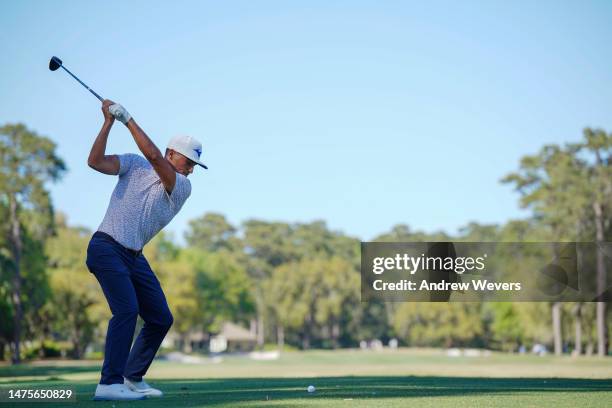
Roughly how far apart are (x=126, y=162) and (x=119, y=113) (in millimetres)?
524

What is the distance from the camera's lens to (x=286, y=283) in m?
114

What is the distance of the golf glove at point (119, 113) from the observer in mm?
7750

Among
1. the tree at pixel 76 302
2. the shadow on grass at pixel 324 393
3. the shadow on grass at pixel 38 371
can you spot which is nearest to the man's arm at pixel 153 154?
the shadow on grass at pixel 324 393

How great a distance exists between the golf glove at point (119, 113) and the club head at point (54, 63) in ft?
6.47

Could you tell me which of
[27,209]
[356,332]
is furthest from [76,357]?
[356,332]

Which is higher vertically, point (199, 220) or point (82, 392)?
point (199, 220)

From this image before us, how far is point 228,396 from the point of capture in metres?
8.77

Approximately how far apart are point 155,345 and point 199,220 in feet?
504

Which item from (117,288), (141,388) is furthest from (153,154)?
(141,388)

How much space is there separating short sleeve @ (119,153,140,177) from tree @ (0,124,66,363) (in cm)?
4895

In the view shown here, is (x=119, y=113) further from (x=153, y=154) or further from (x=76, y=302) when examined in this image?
(x=76, y=302)

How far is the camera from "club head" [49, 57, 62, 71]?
9453mm

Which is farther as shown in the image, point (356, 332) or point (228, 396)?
point (356, 332)

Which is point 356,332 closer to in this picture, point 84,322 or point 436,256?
point 84,322
